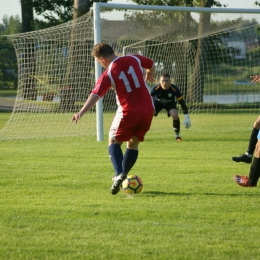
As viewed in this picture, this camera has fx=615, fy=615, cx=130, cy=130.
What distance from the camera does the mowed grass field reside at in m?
4.57

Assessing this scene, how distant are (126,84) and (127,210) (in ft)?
5.35

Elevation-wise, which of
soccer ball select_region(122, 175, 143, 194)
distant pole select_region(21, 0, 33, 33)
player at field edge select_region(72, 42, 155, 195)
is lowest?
soccer ball select_region(122, 175, 143, 194)

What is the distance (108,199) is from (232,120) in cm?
1518

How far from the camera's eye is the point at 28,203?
634 centimetres

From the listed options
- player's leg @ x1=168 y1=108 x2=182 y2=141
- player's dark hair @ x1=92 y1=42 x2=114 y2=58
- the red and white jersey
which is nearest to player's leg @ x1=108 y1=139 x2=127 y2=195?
the red and white jersey

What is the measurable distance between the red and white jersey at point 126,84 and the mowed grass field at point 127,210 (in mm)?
1004

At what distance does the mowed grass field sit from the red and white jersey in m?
1.00

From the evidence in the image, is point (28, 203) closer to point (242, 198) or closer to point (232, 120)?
point (242, 198)

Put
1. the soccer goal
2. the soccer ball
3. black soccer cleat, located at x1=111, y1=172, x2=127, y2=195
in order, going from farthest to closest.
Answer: the soccer goal → the soccer ball → black soccer cleat, located at x1=111, y1=172, x2=127, y2=195

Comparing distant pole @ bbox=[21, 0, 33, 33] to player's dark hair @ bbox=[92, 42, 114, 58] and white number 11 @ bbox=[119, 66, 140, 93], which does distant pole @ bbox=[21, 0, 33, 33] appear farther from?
white number 11 @ bbox=[119, 66, 140, 93]

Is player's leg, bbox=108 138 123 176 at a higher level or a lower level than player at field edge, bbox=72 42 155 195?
lower

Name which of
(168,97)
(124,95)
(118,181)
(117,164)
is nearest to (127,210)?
(118,181)

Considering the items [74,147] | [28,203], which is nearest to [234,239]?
[28,203]

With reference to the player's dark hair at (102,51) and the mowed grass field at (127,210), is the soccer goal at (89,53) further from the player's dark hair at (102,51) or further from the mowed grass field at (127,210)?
the player's dark hair at (102,51)
